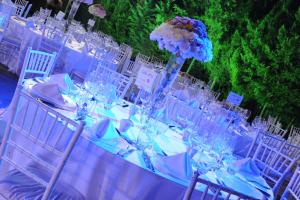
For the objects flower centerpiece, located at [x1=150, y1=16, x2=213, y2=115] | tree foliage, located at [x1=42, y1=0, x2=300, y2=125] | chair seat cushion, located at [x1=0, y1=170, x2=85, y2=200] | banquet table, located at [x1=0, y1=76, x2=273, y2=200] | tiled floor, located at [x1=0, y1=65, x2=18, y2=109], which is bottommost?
tiled floor, located at [x1=0, y1=65, x2=18, y2=109]

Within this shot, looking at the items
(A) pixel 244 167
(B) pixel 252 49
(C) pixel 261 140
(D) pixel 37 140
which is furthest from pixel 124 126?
(B) pixel 252 49

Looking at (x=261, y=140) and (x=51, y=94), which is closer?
(x=51, y=94)

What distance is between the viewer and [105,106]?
304 cm

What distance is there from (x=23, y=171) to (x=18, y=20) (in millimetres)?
5553

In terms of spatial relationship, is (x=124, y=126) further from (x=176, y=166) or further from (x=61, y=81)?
(x=61, y=81)

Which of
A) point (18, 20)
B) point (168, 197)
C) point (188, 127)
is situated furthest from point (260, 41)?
point (168, 197)

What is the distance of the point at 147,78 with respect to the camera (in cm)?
270

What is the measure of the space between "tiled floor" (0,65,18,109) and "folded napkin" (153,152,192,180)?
129 inches

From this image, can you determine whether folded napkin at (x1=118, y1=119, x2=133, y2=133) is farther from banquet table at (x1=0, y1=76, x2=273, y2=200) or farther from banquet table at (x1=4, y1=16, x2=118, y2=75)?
banquet table at (x1=4, y1=16, x2=118, y2=75)

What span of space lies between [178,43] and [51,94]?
1006mm

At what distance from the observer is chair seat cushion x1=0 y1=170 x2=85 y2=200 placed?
1929mm

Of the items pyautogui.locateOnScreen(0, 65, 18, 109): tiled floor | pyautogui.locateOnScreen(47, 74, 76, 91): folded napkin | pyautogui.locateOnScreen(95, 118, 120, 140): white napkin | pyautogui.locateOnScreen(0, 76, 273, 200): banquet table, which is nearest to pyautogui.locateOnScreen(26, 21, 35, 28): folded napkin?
pyautogui.locateOnScreen(0, 65, 18, 109): tiled floor

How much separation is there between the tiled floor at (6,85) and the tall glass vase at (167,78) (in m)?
2.70

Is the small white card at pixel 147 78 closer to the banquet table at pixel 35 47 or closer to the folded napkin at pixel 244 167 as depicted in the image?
the folded napkin at pixel 244 167
